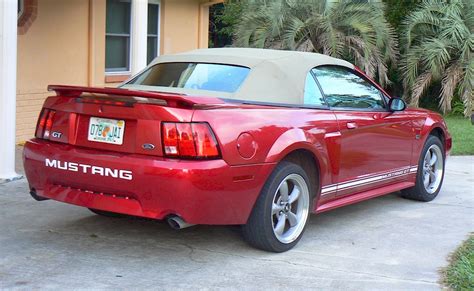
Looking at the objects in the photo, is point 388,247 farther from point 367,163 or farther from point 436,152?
point 436,152

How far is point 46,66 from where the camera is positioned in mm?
10453

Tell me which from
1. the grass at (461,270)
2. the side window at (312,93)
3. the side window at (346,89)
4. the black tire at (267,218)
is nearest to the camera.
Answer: the grass at (461,270)

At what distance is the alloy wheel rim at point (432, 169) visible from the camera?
7.39m

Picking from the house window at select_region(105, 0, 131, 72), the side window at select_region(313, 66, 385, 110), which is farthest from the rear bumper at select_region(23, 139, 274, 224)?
the house window at select_region(105, 0, 131, 72)

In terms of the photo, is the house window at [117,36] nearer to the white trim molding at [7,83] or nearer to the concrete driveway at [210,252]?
the white trim molding at [7,83]

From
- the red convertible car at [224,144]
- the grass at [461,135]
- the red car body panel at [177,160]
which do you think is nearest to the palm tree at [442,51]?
the grass at [461,135]

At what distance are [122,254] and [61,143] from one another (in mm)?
941

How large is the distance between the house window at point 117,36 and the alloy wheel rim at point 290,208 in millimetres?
7567

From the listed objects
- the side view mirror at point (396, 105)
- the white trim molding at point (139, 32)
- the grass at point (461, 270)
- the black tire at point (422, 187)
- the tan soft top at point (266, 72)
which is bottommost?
the grass at point (461, 270)

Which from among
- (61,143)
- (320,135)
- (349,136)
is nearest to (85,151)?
(61,143)

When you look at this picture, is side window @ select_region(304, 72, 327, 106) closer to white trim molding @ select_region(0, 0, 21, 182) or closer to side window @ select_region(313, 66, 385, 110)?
side window @ select_region(313, 66, 385, 110)

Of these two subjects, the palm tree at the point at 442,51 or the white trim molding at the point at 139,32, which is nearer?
the white trim molding at the point at 139,32

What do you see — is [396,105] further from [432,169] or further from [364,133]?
[432,169]

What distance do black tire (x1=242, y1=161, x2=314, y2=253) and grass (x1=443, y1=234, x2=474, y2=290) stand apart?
1216 millimetres
